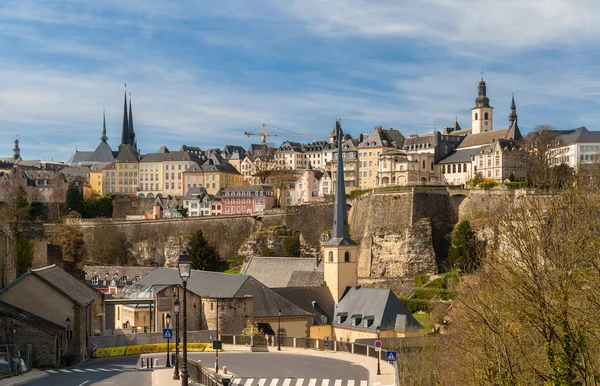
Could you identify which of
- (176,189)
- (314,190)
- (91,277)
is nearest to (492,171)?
(314,190)

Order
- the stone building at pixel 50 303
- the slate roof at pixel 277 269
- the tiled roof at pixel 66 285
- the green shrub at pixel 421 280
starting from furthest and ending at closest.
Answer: the green shrub at pixel 421 280 → the slate roof at pixel 277 269 → the tiled roof at pixel 66 285 → the stone building at pixel 50 303

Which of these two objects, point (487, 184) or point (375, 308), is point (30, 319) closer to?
point (375, 308)

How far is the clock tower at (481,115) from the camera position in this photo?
108562mm

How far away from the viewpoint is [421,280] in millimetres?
69312

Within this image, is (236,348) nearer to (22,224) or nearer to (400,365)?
(400,365)

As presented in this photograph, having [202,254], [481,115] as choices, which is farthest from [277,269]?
[481,115]

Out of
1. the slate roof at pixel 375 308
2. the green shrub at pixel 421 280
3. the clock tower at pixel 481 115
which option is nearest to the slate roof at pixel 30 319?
the slate roof at pixel 375 308

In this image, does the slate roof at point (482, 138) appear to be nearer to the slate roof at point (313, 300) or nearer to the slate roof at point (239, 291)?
the slate roof at point (313, 300)

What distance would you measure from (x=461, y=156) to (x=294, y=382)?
6914 centimetres

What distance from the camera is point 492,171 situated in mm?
85562

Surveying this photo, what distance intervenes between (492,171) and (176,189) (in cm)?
5317

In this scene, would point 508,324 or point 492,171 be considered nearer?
point 508,324

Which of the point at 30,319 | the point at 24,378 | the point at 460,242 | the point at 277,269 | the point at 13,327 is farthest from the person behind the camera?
the point at 460,242

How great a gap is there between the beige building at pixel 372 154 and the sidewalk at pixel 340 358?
60458mm
